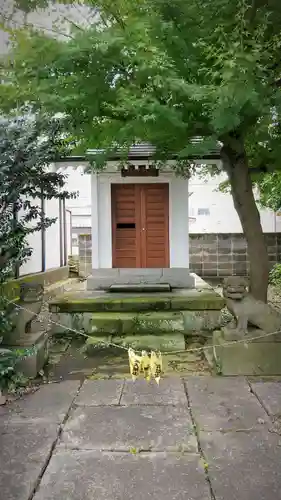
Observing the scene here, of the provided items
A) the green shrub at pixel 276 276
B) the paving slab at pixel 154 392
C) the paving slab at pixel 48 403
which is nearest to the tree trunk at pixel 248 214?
the paving slab at pixel 154 392

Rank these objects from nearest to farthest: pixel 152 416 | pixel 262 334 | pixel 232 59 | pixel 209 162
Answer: pixel 152 416
pixel 232 59
pixel 262 334
pixel 209 162

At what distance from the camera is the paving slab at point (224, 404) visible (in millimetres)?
3428

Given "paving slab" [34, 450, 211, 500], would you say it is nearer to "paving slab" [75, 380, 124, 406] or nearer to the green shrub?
"paving slab" [75, 380, 124, 406]

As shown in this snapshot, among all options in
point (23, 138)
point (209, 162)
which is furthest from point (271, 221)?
point (23, 138)

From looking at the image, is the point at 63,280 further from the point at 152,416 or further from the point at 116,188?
the point at 152,416

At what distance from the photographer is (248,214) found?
17.9ft

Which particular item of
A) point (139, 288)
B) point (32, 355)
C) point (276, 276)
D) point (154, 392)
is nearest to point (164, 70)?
point (154, 392)

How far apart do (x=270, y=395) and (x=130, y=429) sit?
1634mm

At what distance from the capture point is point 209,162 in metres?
8.23

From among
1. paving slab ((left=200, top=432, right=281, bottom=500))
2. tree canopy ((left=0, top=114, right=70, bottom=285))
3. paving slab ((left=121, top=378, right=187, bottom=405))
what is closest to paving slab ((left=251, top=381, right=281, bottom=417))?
paving slab ((left=200, top=432, right=281, bottom=500))

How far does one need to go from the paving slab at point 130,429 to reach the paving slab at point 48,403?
0.18 meters

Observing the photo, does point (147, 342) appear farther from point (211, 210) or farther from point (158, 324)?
point (211, 210)

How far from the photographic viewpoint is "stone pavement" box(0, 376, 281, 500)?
250 centimetres

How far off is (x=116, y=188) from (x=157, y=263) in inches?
82.0
